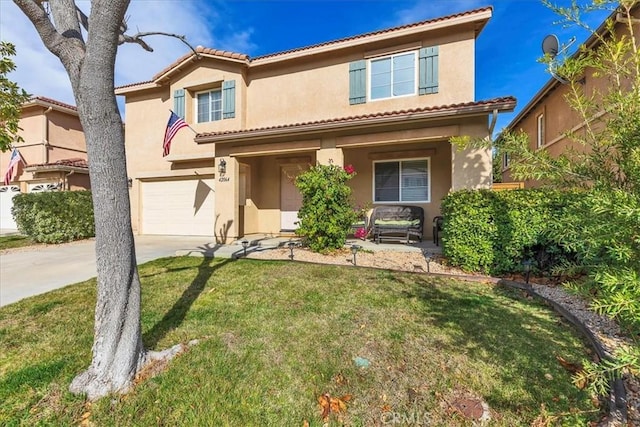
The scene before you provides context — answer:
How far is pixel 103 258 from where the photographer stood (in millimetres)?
2482

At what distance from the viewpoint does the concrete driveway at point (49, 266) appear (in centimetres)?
536

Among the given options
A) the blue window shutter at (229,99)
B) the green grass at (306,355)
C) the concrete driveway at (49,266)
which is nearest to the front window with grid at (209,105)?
the blue window shutter at (229,99)

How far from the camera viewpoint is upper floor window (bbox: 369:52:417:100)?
9299mm

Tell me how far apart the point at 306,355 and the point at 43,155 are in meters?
20.0

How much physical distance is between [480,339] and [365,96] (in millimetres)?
8341

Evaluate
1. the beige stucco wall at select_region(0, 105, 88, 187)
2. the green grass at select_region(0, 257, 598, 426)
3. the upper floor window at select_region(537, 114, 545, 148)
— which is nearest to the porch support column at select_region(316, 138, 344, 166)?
the green grass at select_region(0, 257, 598, 426)

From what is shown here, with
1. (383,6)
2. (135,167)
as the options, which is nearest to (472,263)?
(383,6)

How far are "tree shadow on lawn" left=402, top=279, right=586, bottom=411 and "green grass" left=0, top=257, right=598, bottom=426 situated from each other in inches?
0.6

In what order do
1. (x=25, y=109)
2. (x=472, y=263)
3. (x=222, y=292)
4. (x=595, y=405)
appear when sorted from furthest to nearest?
(x=25, y=109) < (x=472, y=263) < (x=222, y=292) < (x=595, y=405)

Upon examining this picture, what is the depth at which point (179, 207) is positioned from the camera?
11.9 metres

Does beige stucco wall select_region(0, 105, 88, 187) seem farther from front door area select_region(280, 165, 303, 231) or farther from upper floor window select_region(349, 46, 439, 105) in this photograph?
upper floor window select_region(349, 46, 439, 105)

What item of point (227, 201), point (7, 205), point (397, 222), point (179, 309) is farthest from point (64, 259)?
point (7, 205)

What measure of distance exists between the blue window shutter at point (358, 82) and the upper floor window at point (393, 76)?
26 cm

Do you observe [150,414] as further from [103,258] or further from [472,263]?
[472,263]
